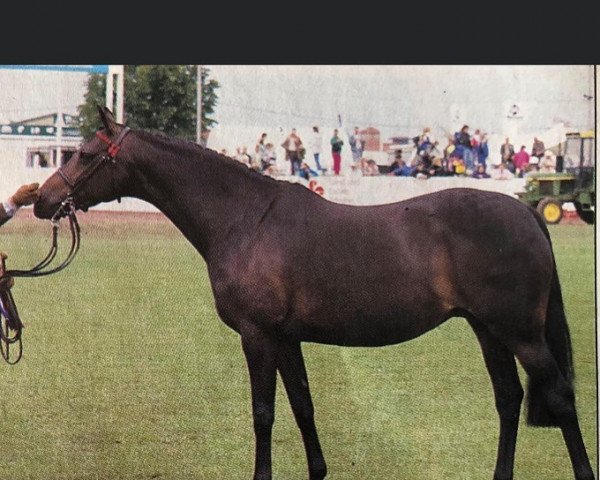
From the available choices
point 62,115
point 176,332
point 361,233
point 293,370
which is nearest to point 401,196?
point 361,233

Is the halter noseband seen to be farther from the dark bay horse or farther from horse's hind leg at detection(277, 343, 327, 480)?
horse's hind leg at detection(277, 343, 327, 480)

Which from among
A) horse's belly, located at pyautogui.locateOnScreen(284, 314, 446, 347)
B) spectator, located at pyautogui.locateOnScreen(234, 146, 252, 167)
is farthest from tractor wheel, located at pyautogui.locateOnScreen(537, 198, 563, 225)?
spectator, located at pyautogui.locateOnScreen(234, 146, 252, 167)

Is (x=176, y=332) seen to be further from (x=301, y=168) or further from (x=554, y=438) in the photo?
(x=554, y=438)

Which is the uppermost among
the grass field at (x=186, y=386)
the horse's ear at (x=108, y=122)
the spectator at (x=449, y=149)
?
the horse's ear at (x=108, y=122)

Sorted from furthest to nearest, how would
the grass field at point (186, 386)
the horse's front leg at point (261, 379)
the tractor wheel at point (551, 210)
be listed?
1. the grass field at point (186, 386)
2. the tractor wheel at point (551, 210)
3. the horse's front leg at point (261, 379)

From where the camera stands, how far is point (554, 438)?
15.7 feet

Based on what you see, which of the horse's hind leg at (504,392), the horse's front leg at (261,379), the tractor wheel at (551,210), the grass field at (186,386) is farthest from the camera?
the grass field at (186,386)

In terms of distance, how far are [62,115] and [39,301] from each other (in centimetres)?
101

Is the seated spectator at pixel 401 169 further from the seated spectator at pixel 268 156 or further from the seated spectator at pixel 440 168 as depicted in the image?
the seated spectator at pixel 268 156

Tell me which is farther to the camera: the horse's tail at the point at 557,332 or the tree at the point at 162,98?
the tree at the point at 162,98

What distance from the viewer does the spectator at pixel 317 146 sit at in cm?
484

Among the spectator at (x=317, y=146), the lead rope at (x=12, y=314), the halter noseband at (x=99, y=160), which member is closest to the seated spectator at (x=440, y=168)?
the spectator at (x=317, y=146)

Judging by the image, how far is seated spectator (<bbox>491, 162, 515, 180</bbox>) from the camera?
15.9 feet

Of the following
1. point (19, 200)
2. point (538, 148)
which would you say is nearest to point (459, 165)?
point (538, 148)
